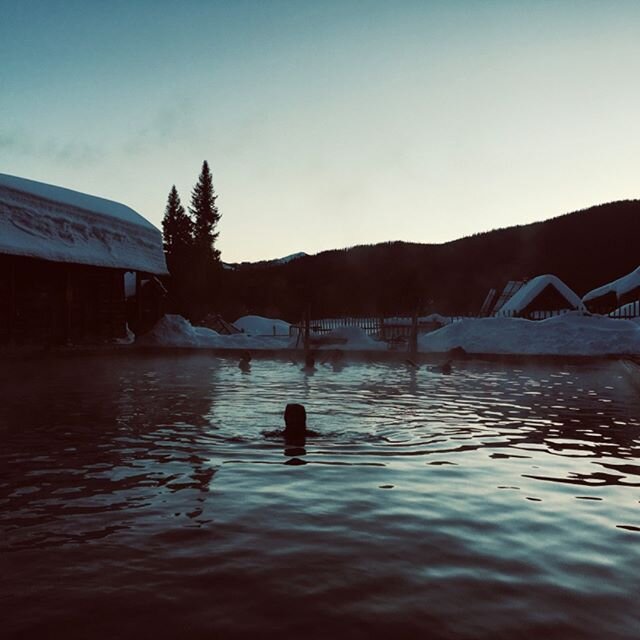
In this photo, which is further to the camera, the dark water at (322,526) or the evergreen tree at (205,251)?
the evergreen tree at (205,251)

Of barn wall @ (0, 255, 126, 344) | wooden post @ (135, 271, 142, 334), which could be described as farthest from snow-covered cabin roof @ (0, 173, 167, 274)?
wooden post @ (135, 271, 142, 334)

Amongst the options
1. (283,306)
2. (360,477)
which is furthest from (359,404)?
(283,306)

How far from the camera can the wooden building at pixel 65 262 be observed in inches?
900

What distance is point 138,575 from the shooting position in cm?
354

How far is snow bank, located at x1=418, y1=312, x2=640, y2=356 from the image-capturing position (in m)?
22.6

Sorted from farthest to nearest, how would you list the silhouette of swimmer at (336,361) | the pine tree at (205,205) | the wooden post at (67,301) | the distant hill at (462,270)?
1. the pine tree at (205,205)
2. the distant hill at (462,270)
3. the wooden post at (67,301)
4. the silhouette of swimmer at (336,361)

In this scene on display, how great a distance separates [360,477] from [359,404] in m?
5.39

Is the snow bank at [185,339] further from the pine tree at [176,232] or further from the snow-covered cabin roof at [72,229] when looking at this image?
the pine tree at [176,232]

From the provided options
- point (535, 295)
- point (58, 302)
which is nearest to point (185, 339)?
point (58, 302)

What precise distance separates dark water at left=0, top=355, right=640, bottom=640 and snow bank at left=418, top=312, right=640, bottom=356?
13254 millimetres

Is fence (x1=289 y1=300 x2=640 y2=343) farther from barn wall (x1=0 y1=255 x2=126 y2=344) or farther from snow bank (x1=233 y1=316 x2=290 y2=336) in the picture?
barn wall (x1=0 y1=255 x2=126 y2=344)

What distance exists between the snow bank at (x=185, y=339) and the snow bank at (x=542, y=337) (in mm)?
7657

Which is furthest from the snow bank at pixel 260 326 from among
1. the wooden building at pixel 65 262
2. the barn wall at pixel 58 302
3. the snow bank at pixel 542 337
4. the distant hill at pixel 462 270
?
the snow bank at pixel 542 337

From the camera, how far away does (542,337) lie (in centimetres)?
2377
